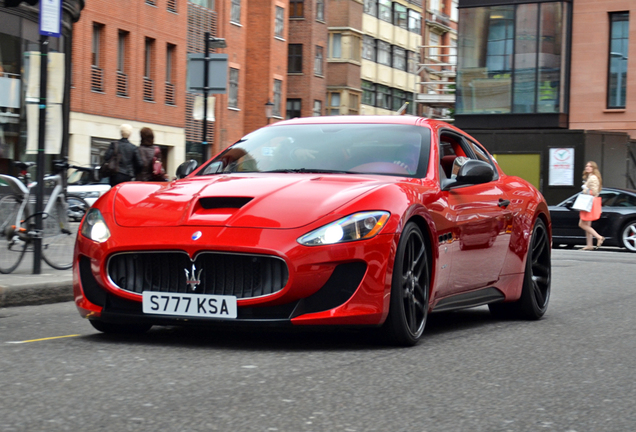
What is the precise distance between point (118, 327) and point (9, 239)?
174 inches

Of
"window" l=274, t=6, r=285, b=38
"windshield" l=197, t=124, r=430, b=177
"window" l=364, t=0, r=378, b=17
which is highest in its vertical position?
"window" l=364, t=0, r=378, b=17

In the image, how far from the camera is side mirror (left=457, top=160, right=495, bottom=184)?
691 cm

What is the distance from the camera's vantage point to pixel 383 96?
69250mm

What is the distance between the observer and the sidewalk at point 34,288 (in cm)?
877

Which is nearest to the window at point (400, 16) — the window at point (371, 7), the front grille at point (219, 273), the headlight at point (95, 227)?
the window at point (371, 7)

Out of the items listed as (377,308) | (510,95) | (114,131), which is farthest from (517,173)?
(377,308)

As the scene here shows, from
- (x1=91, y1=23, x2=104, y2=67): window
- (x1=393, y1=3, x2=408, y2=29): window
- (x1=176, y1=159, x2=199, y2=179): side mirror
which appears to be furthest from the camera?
(x1=393, y1=3, x2=408, y2=29): window

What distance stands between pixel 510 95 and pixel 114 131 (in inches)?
521

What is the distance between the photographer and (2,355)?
18.2 ft

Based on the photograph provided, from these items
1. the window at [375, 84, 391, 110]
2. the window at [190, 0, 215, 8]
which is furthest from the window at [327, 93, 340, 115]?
the window at [190, 0, 215, 8]

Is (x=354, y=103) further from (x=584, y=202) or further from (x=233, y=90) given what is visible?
(x=584, y=202)

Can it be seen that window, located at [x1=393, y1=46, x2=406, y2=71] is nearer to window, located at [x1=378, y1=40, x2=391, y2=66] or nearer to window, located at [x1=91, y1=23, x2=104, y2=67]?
window, located at [x1=378, y1=40, x2=391, y2=66]

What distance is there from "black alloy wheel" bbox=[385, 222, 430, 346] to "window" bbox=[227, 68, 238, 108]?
40.7 meters

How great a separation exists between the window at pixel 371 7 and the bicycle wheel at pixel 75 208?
53698 millimetres
